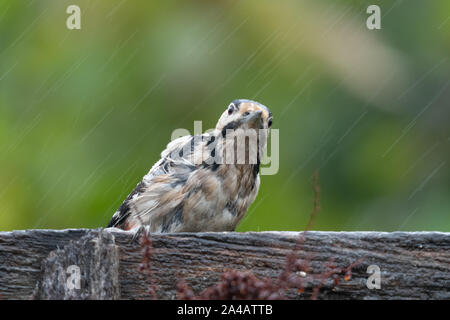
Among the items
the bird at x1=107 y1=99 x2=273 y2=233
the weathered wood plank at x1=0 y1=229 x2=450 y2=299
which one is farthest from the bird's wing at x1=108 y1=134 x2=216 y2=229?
the weathered wood plank at x1=0 y1=229 x2=450 y2=299

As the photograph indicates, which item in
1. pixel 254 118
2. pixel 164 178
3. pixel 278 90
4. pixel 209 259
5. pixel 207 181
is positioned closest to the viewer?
pixel 209 259

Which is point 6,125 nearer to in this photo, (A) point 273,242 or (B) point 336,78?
(B) point 336,78

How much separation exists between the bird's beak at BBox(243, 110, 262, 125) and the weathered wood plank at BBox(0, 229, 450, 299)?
1989 mm

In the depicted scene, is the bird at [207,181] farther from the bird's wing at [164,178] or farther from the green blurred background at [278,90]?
the green blurred background at [278,90]

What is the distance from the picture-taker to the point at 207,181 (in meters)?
4.84

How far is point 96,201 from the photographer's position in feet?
19.9

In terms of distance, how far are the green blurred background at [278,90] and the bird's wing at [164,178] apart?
44.2 inches

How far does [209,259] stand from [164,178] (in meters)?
1.83

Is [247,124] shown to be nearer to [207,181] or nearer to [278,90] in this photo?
[207,181]

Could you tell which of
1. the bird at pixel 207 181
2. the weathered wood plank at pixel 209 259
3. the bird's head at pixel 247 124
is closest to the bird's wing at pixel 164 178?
the bird at pixel 207 181

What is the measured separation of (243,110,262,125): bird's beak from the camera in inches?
202

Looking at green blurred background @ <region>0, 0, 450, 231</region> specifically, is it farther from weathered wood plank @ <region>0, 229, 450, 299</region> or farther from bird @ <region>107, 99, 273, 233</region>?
weathered wood plank @ <region>0, 229, 450, 299</region>

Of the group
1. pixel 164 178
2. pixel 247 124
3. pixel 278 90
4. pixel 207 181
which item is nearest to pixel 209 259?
pixel 207 181
